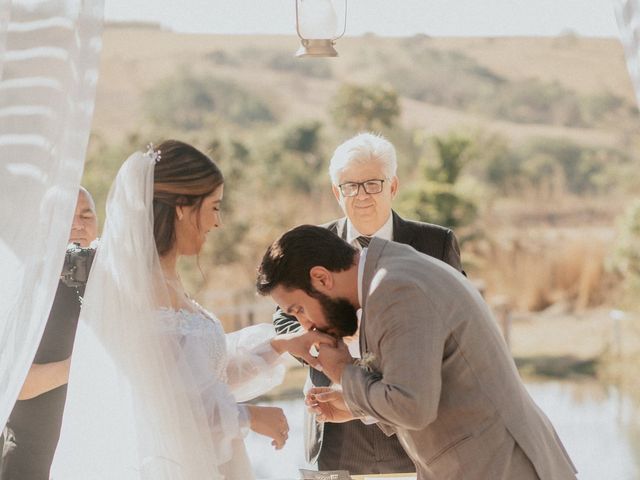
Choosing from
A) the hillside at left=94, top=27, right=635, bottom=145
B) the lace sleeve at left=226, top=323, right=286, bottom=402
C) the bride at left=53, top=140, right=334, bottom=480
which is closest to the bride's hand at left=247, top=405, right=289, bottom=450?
the bride at left=53, top=140, right=334, bottom=480

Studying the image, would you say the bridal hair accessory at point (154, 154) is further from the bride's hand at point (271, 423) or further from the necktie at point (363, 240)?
the necktie at point (363, 240)

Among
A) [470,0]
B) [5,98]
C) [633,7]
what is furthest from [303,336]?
[470,0]

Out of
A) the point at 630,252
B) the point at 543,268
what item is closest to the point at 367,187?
the point at 630,252

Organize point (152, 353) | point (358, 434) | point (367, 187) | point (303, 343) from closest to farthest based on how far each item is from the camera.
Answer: point (152, 353) < point (303, 343) < point (358, 434) < point (367, 187)

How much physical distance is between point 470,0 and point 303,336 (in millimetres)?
11281

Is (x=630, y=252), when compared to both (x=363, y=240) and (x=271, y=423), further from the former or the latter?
(x=271, y=423)

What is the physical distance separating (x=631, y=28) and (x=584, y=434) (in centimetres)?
751

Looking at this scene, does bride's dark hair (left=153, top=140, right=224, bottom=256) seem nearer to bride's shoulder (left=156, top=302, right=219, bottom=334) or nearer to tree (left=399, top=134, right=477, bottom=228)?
bride's shoulder (left=156, top=302, right=219, bottom=334)

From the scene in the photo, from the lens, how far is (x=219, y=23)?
43.6ft

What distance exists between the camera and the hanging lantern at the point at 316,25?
3355mm

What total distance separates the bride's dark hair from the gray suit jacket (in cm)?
53

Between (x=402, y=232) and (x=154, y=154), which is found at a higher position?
(x=154, y=154)

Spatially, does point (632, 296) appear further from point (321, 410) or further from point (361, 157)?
point (321, 410)

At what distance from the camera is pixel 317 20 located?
133 inches
